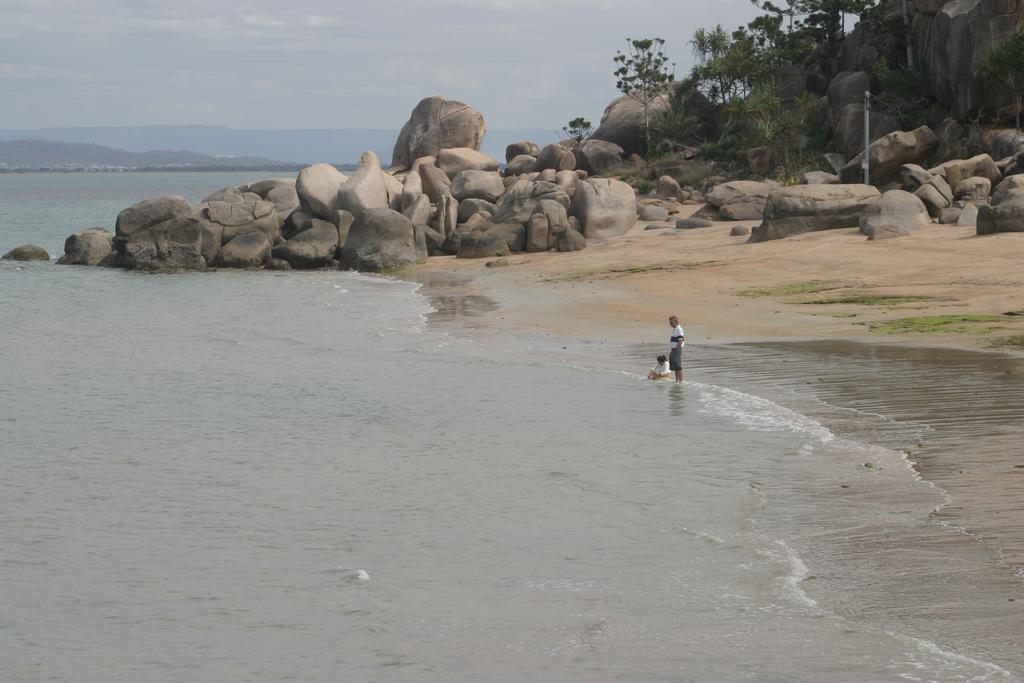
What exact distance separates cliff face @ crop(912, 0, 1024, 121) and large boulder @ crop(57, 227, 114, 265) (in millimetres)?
30274

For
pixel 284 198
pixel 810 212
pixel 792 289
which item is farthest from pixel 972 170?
pixel 284 198

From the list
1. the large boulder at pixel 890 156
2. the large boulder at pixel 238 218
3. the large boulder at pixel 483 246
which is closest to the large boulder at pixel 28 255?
the large boulder at pixel 238 218

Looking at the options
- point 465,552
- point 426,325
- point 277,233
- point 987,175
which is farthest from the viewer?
point 277,233

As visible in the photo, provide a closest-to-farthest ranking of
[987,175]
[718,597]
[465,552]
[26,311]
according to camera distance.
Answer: [718,597] < [465,552] < [26,311] < [987,175]

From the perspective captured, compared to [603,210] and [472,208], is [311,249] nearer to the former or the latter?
[472,208]

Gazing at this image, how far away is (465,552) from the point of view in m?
10.2

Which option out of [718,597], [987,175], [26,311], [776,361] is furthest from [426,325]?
[987,175]

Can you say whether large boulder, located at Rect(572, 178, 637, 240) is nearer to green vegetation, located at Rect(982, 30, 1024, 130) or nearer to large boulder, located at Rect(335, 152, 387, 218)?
large boulder, located at Rect(335, 152, 387, 218)

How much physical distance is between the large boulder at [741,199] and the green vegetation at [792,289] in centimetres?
1344

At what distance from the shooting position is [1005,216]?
27688 mm

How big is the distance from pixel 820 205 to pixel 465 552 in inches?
968

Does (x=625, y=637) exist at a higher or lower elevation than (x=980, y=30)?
lower

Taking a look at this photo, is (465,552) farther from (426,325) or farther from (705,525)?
(426,325)

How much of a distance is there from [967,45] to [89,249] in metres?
31.6
